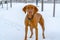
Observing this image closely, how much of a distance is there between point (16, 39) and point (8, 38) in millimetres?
245

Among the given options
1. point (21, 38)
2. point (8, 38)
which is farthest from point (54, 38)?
point (8, 38)

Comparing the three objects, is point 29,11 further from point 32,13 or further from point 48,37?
point 48,37

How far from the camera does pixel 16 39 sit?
5.55 metres

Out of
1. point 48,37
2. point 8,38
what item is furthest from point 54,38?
point 8,38

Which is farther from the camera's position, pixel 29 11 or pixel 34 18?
pixel 34 18

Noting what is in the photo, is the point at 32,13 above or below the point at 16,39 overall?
above

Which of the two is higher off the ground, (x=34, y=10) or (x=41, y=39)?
(x=34, y=10)

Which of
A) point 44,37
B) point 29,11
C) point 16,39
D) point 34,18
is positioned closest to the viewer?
point 29,11

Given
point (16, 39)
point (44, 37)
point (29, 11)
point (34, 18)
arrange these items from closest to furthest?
point (29, 11)
point (34, 18)
point (16, 39)
point (44, 37)

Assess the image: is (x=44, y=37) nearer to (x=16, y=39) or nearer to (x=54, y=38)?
(x=54, y=38)

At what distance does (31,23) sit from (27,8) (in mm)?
470

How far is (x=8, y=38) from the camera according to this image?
5.57m

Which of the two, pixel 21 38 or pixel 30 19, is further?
pixel 21 38

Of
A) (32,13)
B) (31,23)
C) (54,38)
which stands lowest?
(54,38)
